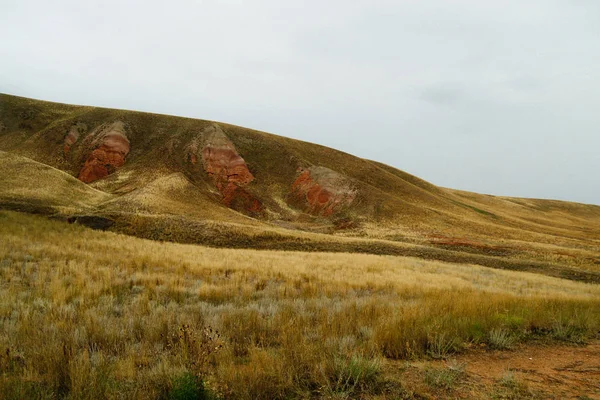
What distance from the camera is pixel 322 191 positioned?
57.5 meters

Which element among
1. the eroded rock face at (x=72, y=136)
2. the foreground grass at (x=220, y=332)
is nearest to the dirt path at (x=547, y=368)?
the foreground grass at (x=220, y=332)

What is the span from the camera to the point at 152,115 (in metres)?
69.3

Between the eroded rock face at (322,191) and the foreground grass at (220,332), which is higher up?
the eroded rock face at (322,191)

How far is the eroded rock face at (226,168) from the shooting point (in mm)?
53781

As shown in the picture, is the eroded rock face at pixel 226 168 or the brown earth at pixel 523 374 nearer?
the brown earth at pixel 523 374

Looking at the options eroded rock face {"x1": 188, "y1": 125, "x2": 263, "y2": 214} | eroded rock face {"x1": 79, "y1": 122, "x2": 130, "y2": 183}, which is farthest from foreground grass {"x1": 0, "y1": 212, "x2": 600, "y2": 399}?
eroded rock face {"x1": 79, "y1": 122, "x2": 130, "y2": 183}

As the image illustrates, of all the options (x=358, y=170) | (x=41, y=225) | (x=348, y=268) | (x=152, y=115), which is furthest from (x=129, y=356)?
(x=152, y=115)

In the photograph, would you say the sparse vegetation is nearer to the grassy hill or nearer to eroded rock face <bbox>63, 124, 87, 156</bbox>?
the grassy hill

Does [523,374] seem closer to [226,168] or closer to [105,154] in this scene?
[226,168]

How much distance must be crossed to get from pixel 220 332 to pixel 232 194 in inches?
1982

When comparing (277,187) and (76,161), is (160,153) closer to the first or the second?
(76,161)

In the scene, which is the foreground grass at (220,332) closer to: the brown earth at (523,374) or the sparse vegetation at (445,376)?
the brown earth at (523,374)

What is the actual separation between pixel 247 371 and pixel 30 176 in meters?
43.0

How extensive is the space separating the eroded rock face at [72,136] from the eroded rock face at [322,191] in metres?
39.6
